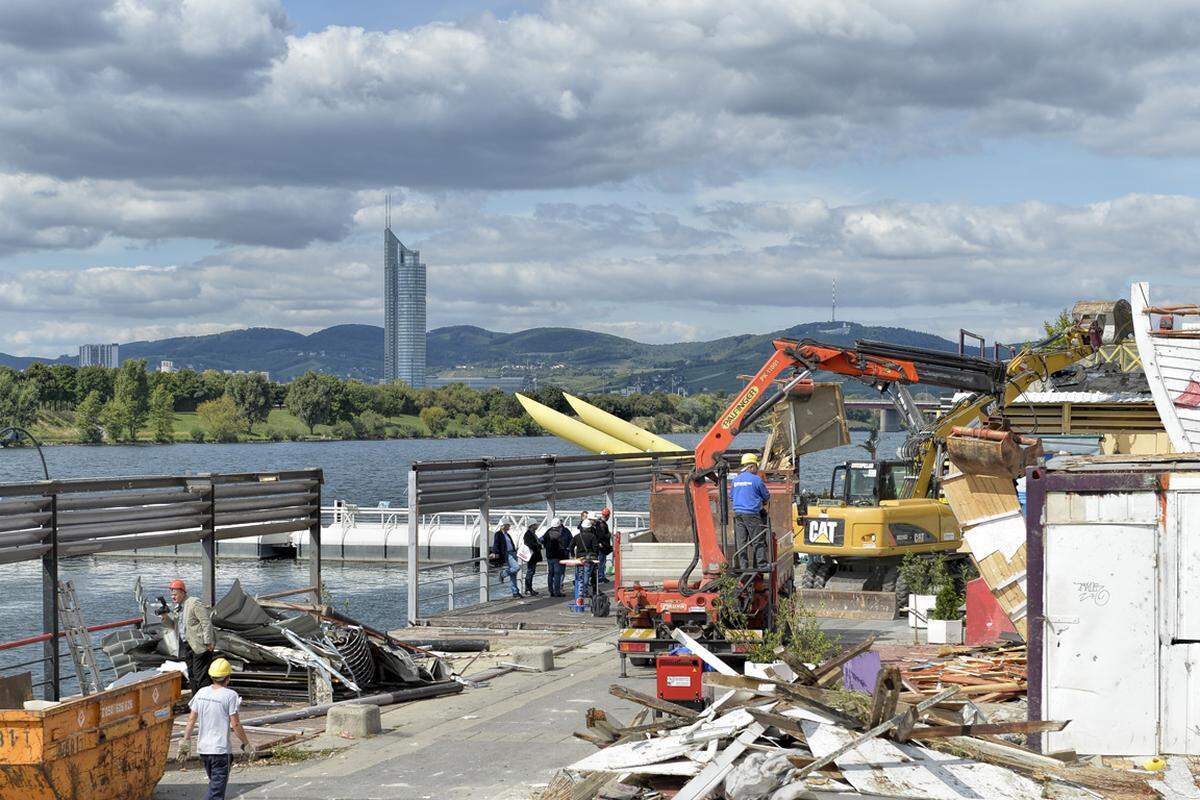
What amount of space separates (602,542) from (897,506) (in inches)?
249

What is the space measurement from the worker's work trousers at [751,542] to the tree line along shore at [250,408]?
140646 millimetres

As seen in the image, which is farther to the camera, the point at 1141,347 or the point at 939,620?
the point at 1141,347

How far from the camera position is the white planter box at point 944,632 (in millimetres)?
18953

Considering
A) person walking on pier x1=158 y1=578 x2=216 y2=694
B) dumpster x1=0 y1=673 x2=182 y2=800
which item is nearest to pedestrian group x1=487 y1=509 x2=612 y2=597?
person walking on pier x1=158 y1=578 x2=216 y2=694

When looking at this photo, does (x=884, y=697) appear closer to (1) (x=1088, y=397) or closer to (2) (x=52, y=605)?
(2) (x=52, y=605)

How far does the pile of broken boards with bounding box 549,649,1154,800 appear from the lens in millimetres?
10562

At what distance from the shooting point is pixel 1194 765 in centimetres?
1162

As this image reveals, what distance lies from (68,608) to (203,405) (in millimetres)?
171056

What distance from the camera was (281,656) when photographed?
17.0 m

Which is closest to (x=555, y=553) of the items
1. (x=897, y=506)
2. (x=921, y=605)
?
(x=897, y=506)

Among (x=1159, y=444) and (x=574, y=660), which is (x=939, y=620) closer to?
(x=574, y=660)

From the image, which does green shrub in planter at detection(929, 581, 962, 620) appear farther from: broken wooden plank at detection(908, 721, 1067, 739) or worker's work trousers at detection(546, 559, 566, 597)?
worker's work trousers at detection(546, 559, 566, 597)

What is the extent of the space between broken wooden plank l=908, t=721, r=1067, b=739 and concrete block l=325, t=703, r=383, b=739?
624 cm

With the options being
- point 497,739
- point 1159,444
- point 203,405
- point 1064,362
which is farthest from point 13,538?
point 203,405
